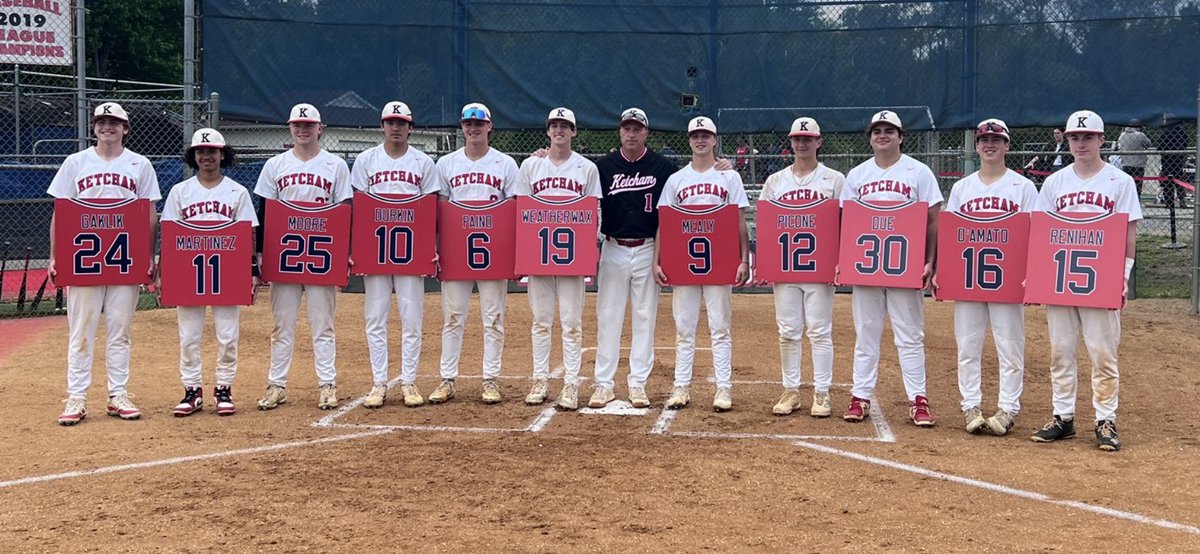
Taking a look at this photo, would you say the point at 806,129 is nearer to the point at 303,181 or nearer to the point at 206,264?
the point at 303,181

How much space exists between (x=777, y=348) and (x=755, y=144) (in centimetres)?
536

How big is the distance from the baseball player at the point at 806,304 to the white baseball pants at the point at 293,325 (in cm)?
342

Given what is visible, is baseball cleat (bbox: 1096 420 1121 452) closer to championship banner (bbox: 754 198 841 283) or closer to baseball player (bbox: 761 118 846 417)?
baseball player (bbox: 761 118 846 417)

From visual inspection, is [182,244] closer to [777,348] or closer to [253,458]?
[253,458]

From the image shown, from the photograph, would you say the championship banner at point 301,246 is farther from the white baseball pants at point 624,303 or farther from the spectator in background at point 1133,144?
the spectator in background at point 1133,144

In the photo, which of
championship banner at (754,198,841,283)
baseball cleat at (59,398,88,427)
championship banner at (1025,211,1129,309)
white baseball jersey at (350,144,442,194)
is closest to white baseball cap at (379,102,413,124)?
white baseball jersey at (350,144,442,194)

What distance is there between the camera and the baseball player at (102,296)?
8125 mm

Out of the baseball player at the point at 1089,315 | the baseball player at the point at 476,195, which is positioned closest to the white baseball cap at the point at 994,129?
the baseball player at the point at 1089,315

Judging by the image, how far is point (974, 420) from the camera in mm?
7684

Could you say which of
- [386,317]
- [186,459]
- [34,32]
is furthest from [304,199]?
[34,32]

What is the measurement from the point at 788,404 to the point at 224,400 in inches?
166

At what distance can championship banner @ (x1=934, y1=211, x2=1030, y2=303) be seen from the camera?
300 inches

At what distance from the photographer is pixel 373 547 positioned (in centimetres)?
509

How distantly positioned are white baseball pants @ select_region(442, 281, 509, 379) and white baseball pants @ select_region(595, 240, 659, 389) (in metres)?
0.82
